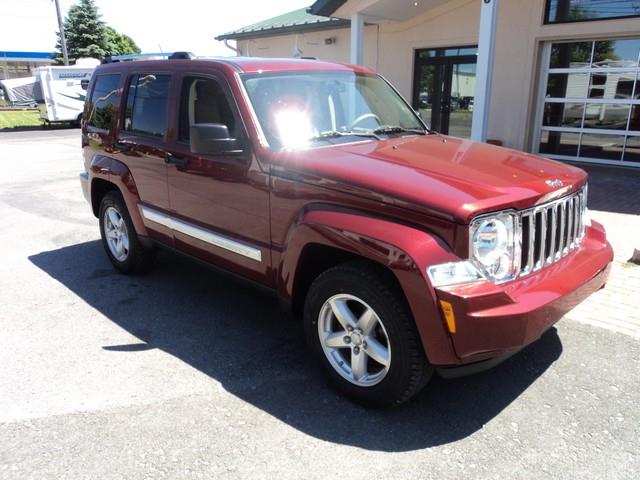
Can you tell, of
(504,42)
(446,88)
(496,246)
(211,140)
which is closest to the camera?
(496,246)

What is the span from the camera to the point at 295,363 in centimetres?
365

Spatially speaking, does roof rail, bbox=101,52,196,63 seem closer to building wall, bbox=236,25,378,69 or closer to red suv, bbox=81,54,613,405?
red suv, bbox=81,54,613,405

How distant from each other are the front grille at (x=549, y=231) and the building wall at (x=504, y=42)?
321 inches

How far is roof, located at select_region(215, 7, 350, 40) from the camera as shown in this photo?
14708 mm

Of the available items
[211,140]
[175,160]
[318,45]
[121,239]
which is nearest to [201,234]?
[175,160]

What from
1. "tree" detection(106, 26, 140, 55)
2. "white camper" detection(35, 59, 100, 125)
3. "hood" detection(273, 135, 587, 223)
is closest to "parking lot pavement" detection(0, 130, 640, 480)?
"hood" detection(273, 135, 587, 223)

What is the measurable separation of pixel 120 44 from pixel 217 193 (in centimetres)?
6224

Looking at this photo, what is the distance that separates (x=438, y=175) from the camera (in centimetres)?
299

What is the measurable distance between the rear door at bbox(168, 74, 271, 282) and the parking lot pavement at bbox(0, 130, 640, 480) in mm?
674

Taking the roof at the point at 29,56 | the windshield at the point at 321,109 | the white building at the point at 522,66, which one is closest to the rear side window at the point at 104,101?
the windshield at the point at 321,109

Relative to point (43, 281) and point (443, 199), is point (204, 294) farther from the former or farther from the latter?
point (443, 199)

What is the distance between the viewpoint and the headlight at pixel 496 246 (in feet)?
8.74

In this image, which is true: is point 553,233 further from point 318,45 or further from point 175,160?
point 318,45

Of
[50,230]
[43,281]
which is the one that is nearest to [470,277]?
[43,281]
